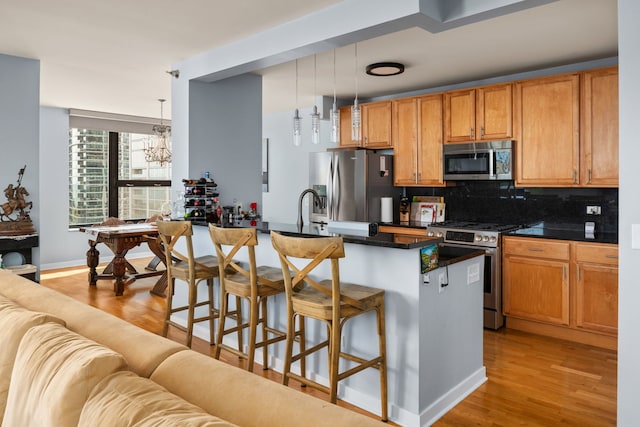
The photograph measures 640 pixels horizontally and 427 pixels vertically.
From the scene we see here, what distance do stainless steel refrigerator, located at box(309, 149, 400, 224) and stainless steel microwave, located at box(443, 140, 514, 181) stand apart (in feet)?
2.55

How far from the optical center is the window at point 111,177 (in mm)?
7555

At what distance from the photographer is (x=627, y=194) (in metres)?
2.13

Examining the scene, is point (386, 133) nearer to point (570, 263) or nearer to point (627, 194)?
point (570, 263)

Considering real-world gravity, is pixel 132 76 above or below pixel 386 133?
above

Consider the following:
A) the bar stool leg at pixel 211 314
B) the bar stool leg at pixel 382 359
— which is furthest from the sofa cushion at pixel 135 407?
the bar stool leg at pixel 211 314

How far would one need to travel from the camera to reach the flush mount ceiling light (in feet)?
14.2

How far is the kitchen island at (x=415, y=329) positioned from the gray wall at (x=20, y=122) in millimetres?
2730

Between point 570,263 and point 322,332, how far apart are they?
88.5 inches

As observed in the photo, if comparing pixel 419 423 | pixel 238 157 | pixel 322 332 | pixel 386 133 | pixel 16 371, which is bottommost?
pixel 419 423

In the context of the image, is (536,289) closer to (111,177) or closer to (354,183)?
(354,183)

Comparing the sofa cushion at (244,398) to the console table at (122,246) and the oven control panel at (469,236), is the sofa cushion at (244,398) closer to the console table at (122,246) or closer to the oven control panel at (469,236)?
the oven control panel at (469,236)

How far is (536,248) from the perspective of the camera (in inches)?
157

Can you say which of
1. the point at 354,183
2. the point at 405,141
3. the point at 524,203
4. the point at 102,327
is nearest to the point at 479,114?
the point at 405,141

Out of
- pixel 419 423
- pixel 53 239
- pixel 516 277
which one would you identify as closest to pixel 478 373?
pixel 419 423
